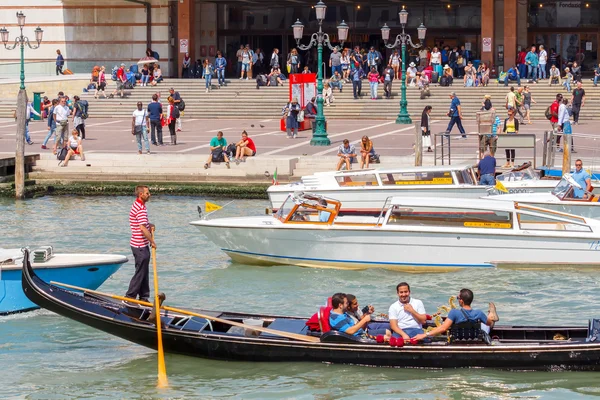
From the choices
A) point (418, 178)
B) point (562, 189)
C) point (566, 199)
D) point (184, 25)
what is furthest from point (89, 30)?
point (566, 199)

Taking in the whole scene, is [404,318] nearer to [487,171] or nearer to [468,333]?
[468,333]

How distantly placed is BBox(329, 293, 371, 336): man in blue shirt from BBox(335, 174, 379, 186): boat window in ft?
32.3

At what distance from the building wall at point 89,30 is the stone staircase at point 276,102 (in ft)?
15.4

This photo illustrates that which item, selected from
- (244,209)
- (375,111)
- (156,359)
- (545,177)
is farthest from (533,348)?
(375,111)

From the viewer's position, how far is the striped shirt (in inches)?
629

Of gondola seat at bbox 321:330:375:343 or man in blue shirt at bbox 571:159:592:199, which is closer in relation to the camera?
gondola seat at bbox 321:330:375:343

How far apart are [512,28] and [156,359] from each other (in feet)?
120

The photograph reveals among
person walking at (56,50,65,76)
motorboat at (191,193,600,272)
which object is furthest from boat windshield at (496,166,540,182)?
person walking at (56,50,65,76)

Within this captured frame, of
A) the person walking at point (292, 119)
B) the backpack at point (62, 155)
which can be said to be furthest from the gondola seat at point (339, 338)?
the person walking at point (292, 119)

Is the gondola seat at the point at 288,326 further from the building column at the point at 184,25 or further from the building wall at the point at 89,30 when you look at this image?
the building wall at the point at 89,30

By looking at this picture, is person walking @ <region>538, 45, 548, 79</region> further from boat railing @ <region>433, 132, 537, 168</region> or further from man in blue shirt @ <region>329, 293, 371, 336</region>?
man in blue shirt @ <region>329, 293, 371, 336</region>

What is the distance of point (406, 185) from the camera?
23.8 meters

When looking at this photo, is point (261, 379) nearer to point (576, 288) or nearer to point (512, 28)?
point (576, 288)

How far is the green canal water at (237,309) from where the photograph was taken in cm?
1391
